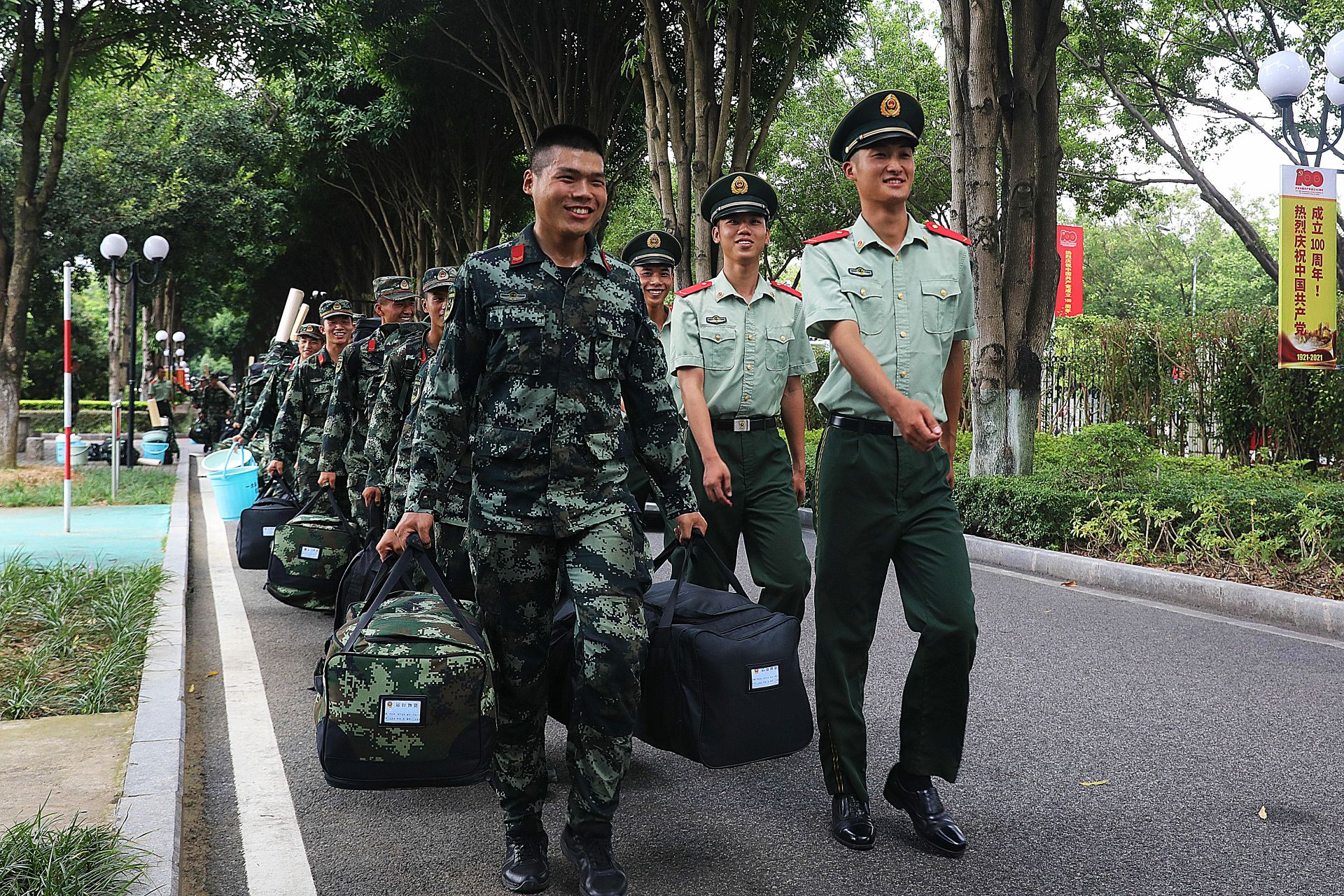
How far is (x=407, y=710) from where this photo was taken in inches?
118

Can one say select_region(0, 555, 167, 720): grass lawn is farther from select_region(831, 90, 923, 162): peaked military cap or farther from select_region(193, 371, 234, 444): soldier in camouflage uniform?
select_region(193, 371, 234, 444): soldier in camouflage uniform

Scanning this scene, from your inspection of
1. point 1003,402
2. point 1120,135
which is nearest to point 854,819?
point 1003,402

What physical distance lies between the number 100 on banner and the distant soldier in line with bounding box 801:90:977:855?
26.5ft

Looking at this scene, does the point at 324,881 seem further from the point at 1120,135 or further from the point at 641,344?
the point at 1120,135

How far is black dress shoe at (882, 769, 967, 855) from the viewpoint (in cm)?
345

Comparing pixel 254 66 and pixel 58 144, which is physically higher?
pixel 254 66

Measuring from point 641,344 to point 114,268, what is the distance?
17706 mm

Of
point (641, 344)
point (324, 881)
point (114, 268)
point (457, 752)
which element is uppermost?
point (114, 268)

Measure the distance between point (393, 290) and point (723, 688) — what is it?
14.4ft

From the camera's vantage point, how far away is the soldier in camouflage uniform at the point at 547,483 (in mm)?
3172

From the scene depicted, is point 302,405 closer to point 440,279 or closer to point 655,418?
point 440,279

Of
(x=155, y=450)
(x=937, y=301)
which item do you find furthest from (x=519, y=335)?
(x=155, y=450)

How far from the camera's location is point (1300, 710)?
195 inches

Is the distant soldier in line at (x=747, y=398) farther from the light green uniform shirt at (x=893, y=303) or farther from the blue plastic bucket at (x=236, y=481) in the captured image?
the blue plastic bucket at (x=236, y=481)
